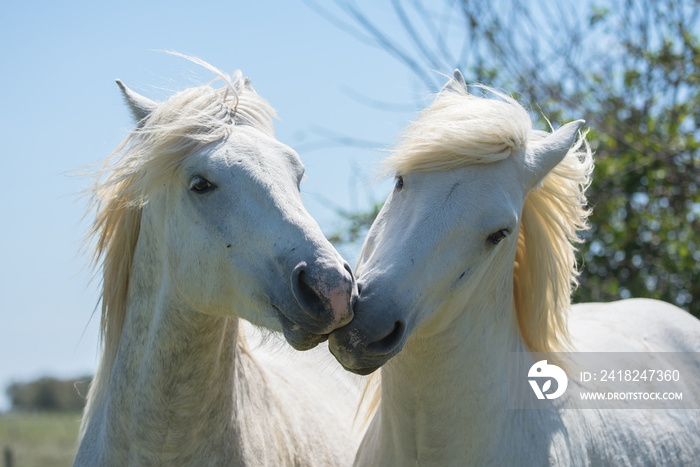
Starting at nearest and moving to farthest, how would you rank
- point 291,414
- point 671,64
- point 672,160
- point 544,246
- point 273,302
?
point 273,302
point 544,246
point 291,414
point 672,160
point 671,64

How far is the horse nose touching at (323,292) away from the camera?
6.73 ft

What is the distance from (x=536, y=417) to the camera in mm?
2758

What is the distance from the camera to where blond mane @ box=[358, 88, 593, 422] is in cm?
255

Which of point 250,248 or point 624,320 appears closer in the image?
point 250,248

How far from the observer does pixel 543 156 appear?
8.94 feet

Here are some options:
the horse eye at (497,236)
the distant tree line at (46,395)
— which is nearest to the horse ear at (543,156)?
the horse eye at (497,236)

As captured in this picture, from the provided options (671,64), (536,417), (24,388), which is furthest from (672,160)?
(24,388)

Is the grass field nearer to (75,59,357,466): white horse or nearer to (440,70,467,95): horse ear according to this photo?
(75,59,357,466): white horse

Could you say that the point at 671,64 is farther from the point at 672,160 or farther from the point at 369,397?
the point at 369,397

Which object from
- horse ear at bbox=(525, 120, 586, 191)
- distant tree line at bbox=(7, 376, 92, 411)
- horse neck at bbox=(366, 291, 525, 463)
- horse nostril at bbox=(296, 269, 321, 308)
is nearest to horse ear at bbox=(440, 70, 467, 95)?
horse ear at bbox=(525, 120, 586, 191)

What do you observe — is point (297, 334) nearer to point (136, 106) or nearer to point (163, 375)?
point (163, 375)

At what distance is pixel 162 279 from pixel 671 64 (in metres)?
5.22

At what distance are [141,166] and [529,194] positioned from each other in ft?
5.25

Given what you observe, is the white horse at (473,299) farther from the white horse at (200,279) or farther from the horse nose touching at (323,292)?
the white horse at (200,279)
